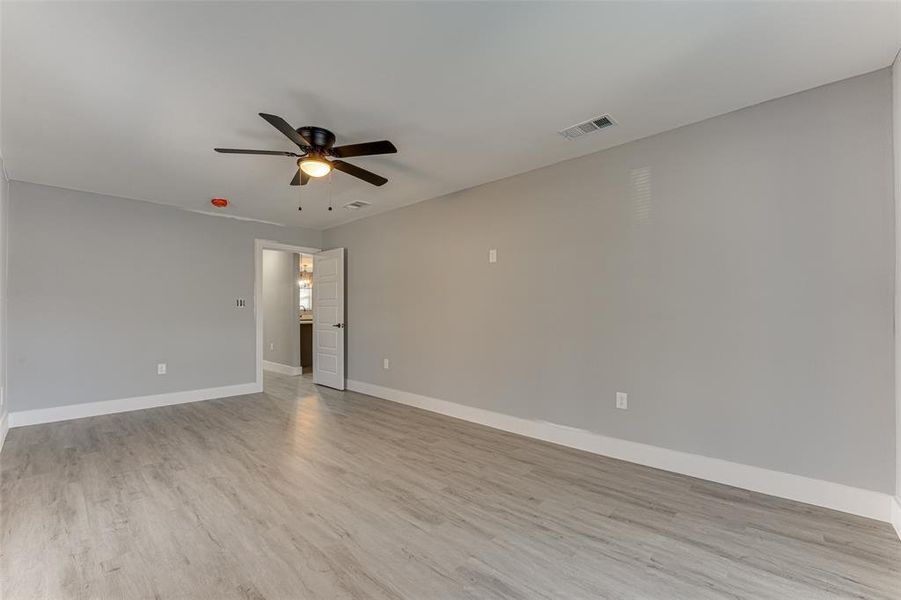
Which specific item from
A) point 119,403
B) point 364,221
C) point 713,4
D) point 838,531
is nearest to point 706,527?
point 838,531

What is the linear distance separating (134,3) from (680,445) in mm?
3990

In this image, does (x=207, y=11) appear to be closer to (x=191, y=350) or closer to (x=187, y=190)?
(x=187, y=190)

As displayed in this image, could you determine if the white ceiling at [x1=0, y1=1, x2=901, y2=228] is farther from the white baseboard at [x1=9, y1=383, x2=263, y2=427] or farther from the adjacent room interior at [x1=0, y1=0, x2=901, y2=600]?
the white baseboard at [x1=9, y1=383, x2=263, y2=427]

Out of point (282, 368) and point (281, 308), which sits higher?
point (281, 308)

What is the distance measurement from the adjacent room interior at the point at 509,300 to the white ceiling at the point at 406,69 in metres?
0.02

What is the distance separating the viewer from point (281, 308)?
709 cm

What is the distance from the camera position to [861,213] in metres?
2.23

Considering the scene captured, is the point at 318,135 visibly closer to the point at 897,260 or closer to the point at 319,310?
the point at 897,260

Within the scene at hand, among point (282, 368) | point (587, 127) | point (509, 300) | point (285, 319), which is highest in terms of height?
point (587, 127)

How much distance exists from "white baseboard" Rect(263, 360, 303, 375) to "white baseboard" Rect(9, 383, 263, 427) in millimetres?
1349

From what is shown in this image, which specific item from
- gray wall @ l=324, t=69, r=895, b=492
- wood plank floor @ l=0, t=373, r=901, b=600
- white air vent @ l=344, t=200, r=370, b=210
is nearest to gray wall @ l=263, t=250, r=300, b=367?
white air vent @ l=344, t=200, r=370, b=210

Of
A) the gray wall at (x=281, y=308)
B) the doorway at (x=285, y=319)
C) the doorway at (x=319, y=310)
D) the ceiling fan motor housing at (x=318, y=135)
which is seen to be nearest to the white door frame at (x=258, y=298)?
the doorway at (x=319, y=310)

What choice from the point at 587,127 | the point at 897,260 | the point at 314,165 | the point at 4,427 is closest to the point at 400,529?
the point at 314,165

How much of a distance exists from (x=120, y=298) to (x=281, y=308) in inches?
106
